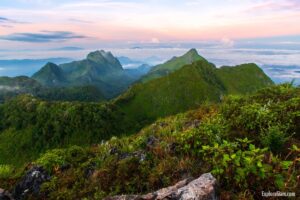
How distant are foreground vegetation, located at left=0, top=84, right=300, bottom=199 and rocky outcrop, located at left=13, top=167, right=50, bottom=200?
0.28 meters

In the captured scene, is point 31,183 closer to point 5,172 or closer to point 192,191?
point 5,172

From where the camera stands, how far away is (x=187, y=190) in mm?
7453

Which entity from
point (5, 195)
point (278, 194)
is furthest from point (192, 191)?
point (5, 195)

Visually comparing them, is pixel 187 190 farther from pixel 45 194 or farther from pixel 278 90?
pixel 278 90

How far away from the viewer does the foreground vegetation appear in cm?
740

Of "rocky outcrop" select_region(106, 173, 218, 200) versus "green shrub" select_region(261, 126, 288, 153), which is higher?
"green shrub" select_region(261, 126, 288, 153)

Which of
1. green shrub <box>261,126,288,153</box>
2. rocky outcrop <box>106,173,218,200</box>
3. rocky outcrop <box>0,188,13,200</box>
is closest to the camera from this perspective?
rocky outcrop <box>106,173,218,200</box>

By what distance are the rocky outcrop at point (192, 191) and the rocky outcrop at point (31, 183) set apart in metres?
4.94

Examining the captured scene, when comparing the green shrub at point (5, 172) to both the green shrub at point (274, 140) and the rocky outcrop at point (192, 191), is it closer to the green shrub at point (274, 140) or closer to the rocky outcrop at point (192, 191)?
the rocky outcrop at point (192, 191)

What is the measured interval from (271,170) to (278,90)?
9061 mm

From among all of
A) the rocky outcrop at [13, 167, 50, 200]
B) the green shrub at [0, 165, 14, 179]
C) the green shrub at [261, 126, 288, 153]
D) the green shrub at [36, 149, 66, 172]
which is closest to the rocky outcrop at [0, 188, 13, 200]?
the rocky outcrop at [13, 167, 50, 200]

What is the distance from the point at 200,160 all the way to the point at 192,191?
7.70 feet

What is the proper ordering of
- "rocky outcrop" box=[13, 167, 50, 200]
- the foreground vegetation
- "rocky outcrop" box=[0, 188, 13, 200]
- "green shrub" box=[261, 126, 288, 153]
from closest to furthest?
the foreground vegetation
"green shrub" box=[261, 126, 288, 153]
"rocky outcrop" box=[0, 188, 13, 200]
"rocky outcrop" box=[13, 167, 50, 200]

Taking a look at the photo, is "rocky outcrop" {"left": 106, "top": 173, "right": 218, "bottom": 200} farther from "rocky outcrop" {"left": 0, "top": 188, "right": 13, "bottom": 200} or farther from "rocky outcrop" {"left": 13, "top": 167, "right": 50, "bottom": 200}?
"rocky outcrop" {"left": 0, "top": 188, "right": 13, "bottom": 200}
